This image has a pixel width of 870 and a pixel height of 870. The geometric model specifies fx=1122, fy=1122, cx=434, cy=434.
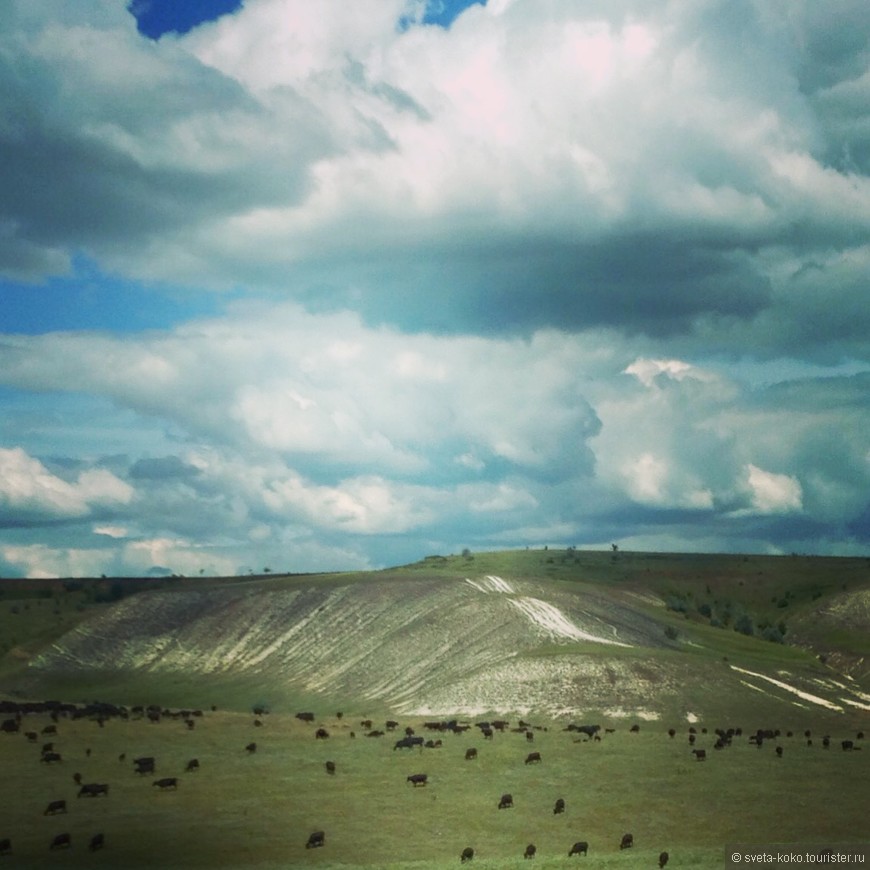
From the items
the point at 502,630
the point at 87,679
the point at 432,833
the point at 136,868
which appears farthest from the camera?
the point at 87,679

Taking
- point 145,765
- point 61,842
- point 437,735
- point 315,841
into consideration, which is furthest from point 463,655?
point 61,842

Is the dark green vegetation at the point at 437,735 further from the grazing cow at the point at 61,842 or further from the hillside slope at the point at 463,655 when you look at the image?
the grazing cow at the point at 61,842

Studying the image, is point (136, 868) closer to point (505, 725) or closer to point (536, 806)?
point (536, 806)

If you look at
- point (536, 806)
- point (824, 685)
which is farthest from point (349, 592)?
point (536, 806)

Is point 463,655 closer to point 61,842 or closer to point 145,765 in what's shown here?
point 145,765

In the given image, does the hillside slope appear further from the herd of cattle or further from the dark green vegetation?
the herd of cattle

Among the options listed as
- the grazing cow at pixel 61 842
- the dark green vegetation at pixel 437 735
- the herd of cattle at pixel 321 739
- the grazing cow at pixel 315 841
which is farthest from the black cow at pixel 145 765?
the grazing cow at pixel 315 841

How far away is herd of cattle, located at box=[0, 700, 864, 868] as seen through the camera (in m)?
56.7

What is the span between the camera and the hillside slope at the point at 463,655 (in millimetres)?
124375

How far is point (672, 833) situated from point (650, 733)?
134ft

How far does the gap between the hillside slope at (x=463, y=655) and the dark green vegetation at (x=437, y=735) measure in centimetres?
51

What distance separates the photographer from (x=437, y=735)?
9575 centimetres

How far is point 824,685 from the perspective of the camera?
144000 millimetres

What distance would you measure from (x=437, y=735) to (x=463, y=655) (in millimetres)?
53367
